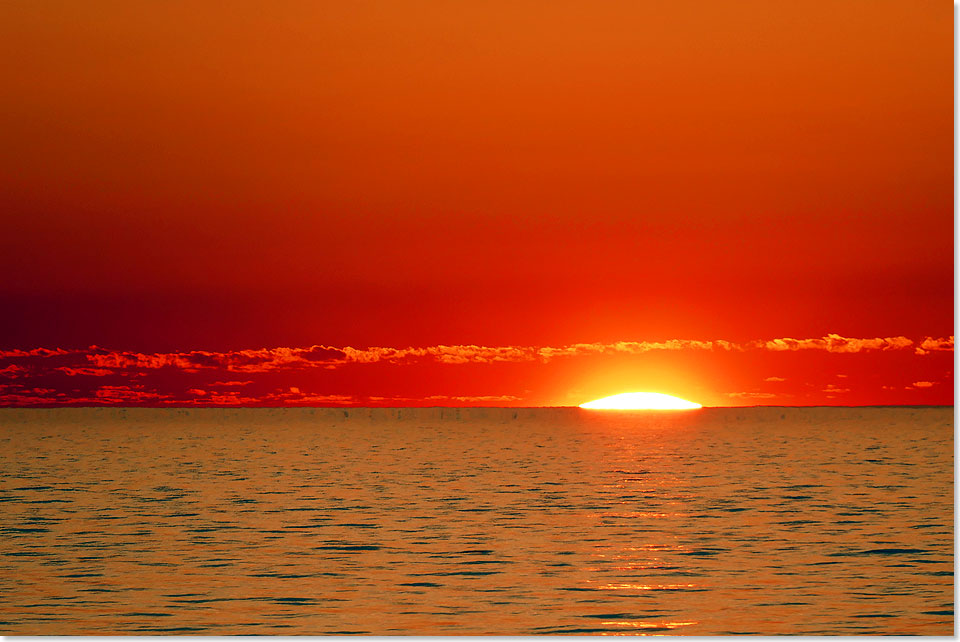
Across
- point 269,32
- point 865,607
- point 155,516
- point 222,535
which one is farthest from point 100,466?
point 865,607

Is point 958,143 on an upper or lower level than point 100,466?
upper

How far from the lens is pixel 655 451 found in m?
84.4

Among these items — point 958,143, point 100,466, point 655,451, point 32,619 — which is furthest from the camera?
point 655,451

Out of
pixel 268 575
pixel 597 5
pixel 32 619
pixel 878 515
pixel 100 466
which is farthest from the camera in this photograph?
pixel 100 466

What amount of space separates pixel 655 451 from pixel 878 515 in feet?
166

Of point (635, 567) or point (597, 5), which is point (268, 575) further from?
point (597, 5)

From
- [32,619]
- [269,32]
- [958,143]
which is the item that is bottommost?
[32,619]

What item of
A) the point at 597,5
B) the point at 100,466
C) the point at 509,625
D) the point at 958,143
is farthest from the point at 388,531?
the point at 100,466

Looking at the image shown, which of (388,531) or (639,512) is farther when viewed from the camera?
(639,512)

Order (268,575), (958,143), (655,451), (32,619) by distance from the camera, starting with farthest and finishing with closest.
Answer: (655,451), (268,575), (32,619), (958,143)

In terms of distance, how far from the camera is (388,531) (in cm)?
3031

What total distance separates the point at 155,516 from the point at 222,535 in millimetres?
5410

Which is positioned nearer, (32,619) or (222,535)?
(32,619)

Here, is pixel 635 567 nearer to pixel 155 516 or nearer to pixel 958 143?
pixel 958 143
